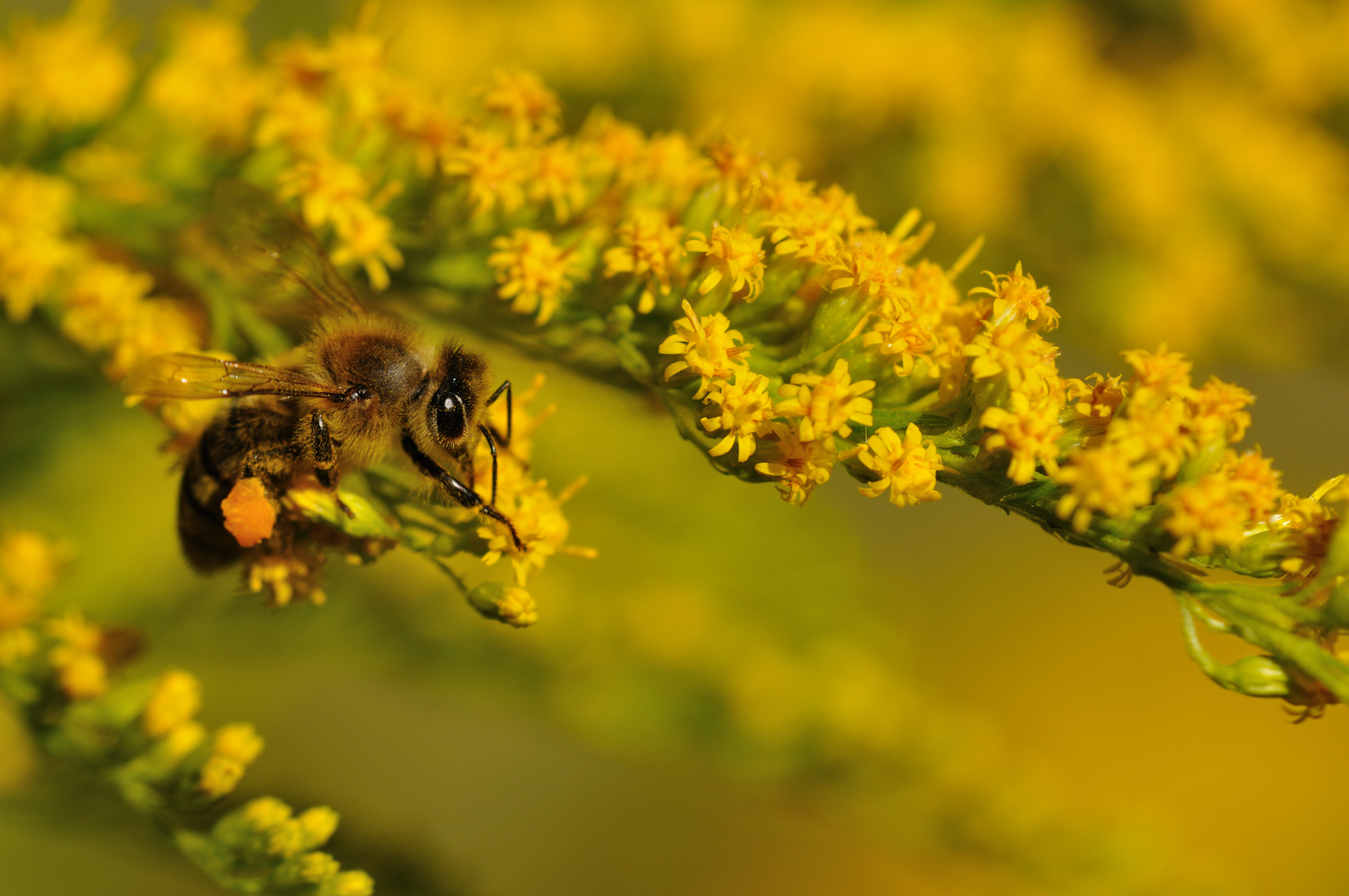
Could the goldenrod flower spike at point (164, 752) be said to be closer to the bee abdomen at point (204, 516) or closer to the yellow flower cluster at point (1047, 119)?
the bee abdomen at point (204, 516)

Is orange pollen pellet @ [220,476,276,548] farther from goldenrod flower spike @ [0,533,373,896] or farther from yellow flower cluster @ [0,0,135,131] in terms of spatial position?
yellow flower cluster @ [0,0,135,131]

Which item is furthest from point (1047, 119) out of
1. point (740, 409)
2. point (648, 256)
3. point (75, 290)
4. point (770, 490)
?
point (75, 290)

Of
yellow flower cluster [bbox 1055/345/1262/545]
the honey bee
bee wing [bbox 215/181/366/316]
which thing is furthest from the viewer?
bee wing [bbox 215/181/366/316]

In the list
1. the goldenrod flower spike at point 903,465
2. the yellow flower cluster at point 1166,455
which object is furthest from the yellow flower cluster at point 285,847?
the yellow flower cluster at point 1166,455

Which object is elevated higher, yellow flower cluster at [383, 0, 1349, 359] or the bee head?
yellow flower cluster at [383, 0, 1349, 359]

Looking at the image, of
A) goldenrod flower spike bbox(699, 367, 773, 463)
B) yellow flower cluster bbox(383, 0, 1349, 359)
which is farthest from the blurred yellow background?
goldenrod flower spike bbox(699, 367, 773, 463)

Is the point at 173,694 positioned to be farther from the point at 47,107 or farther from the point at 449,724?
the point at 449,724
